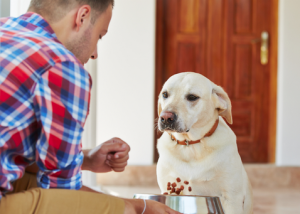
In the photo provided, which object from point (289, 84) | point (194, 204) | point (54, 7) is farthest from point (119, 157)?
point (289, 84)

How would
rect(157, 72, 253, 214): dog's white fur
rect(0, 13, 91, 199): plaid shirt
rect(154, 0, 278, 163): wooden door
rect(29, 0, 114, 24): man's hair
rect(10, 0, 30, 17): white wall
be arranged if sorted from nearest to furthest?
rect(0, 13, 91, 199): plaid shirt → rect(29, 0, 114, 24): man's hair → rect(157, 72, 253, 214): dog's white fur → rect(10, 0, 30, 17): white wall → rect(154, 0, 278, 163): wooden door

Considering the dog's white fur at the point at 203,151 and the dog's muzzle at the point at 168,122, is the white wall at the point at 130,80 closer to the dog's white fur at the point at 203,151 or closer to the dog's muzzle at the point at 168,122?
the dog's white fur at the point at 203,151

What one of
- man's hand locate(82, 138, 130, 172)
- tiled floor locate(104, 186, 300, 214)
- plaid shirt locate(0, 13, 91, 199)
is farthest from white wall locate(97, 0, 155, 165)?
plaid shirt locate(0, 13, 91, 199)

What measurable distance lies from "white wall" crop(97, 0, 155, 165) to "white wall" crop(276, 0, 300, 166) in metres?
1.39

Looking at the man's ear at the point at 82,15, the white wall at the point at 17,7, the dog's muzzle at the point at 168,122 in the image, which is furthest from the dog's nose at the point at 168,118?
the white wall at the point at 17,7

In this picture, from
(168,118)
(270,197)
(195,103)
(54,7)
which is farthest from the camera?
(270,197)

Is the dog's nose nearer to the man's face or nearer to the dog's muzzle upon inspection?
the dog's muzzle

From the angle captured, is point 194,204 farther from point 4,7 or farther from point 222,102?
point 4,7

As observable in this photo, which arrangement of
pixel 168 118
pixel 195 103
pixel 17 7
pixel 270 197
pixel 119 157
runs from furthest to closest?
pixel 270 197, pixel 17 7, pixel 195 103, pixel 168 118, pixel 119 157

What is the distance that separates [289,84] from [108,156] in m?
3.02

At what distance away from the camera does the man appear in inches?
32.3

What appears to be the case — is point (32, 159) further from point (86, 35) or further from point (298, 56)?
point (298, 56)

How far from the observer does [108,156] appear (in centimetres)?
119

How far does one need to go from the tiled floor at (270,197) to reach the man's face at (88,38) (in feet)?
6.93
